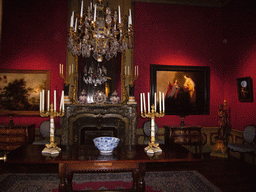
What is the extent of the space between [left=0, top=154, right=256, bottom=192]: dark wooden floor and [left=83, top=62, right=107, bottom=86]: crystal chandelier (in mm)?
2418

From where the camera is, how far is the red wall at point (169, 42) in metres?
5.34

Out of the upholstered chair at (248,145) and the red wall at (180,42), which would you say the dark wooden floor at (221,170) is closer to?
the upholstered chair at (248,145)

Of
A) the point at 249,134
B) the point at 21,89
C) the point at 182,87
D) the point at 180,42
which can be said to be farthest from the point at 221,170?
the point at 21,89

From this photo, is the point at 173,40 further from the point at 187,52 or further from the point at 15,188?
the point at 15,188

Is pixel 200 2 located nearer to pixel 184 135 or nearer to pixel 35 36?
pixel 184 135

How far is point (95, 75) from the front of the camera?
17.3ft

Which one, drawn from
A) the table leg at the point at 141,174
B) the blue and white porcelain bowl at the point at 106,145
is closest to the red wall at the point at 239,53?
the table leg at the point at 141,174

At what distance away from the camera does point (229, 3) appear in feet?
18.9

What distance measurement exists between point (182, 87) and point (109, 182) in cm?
361

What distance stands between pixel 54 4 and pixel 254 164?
7086 millimetres

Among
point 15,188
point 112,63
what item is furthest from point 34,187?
point 112,63

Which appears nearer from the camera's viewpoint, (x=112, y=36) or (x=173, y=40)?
(x=112, y=36)

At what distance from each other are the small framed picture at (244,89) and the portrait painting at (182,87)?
90 cm

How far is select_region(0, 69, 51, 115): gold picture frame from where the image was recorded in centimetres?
532
